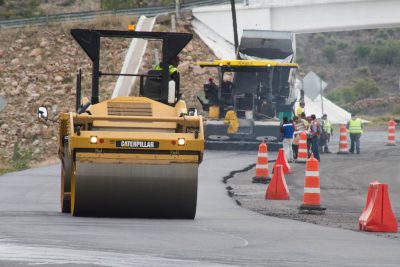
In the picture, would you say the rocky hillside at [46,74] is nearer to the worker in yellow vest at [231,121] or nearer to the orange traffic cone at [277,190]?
the worker in yellow vest at [231,121]

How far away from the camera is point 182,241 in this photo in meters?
12.3

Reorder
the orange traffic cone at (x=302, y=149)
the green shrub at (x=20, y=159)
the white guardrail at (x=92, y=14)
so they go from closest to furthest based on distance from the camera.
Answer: the orange traffic cone at (x=302, y=149) < the green shrub at (x=20, y=159) < the white guardrail at (x=92, y=14)

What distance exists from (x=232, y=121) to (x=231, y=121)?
45mm

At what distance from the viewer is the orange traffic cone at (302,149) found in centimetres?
3241

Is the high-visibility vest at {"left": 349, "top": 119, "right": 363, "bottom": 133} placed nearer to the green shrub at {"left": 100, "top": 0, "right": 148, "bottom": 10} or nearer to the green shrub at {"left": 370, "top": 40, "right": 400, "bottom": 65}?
the green shrub at {"left": 100, "top": 0, "right": 148, "bottom": 10}

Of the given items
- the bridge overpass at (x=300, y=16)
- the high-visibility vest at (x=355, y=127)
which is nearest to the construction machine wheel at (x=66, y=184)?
the high-visibility vest at (x=355, y=127)

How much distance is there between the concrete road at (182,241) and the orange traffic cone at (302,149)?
14.0 meters

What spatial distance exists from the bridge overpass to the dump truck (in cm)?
1354

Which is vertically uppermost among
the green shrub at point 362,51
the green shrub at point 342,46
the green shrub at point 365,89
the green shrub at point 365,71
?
the green shrub at point 342,46

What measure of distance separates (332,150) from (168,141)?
28104 millimetres

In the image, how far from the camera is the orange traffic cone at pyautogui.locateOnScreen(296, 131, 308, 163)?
32.4m

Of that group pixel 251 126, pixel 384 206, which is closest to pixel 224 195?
pixel 384 206

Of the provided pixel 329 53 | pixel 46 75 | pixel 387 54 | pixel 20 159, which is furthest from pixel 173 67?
pixel 329 53

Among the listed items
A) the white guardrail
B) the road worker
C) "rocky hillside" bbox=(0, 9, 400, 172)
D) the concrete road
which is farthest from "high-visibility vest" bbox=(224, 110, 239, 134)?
the concrete road
